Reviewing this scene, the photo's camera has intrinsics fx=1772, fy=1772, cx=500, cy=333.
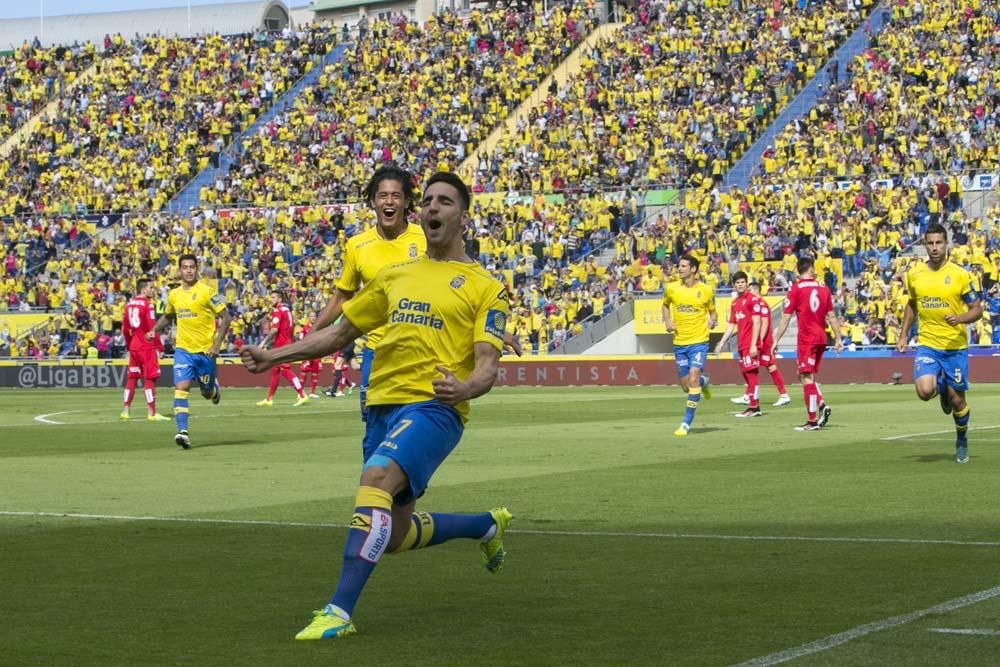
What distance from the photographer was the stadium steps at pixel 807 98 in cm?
5164

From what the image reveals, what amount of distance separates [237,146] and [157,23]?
19.1 m

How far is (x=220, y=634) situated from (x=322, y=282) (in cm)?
4512

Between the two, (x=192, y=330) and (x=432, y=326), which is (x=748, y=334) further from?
(x=432, y=326)

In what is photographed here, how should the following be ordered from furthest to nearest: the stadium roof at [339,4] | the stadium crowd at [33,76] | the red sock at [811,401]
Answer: the stadium roof at [339,4], the stadium crowd at [33,76], the red sock at [811,401]

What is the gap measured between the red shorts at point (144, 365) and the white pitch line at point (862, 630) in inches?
868

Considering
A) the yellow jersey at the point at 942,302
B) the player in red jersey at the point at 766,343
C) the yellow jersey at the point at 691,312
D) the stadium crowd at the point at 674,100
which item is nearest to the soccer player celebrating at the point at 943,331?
the yellow jersey at the point at 942,302

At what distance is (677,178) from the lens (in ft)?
170

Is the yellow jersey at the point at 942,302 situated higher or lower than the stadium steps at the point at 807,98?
lower

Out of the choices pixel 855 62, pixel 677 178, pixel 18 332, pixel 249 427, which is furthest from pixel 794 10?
pixel 249 427

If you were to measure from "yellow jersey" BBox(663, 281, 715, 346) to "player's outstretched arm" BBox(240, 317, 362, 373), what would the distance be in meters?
16.0

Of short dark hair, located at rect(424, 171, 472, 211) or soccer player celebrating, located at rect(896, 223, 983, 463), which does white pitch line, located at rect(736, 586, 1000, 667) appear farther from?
soccer player celebrating, located at rect(896, 223, 983, 463)

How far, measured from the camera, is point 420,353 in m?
8.49

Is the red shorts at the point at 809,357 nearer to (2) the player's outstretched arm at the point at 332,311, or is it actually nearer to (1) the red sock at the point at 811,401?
(1) the red sock at the point at 811,401

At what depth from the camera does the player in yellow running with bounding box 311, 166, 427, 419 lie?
1222cm
